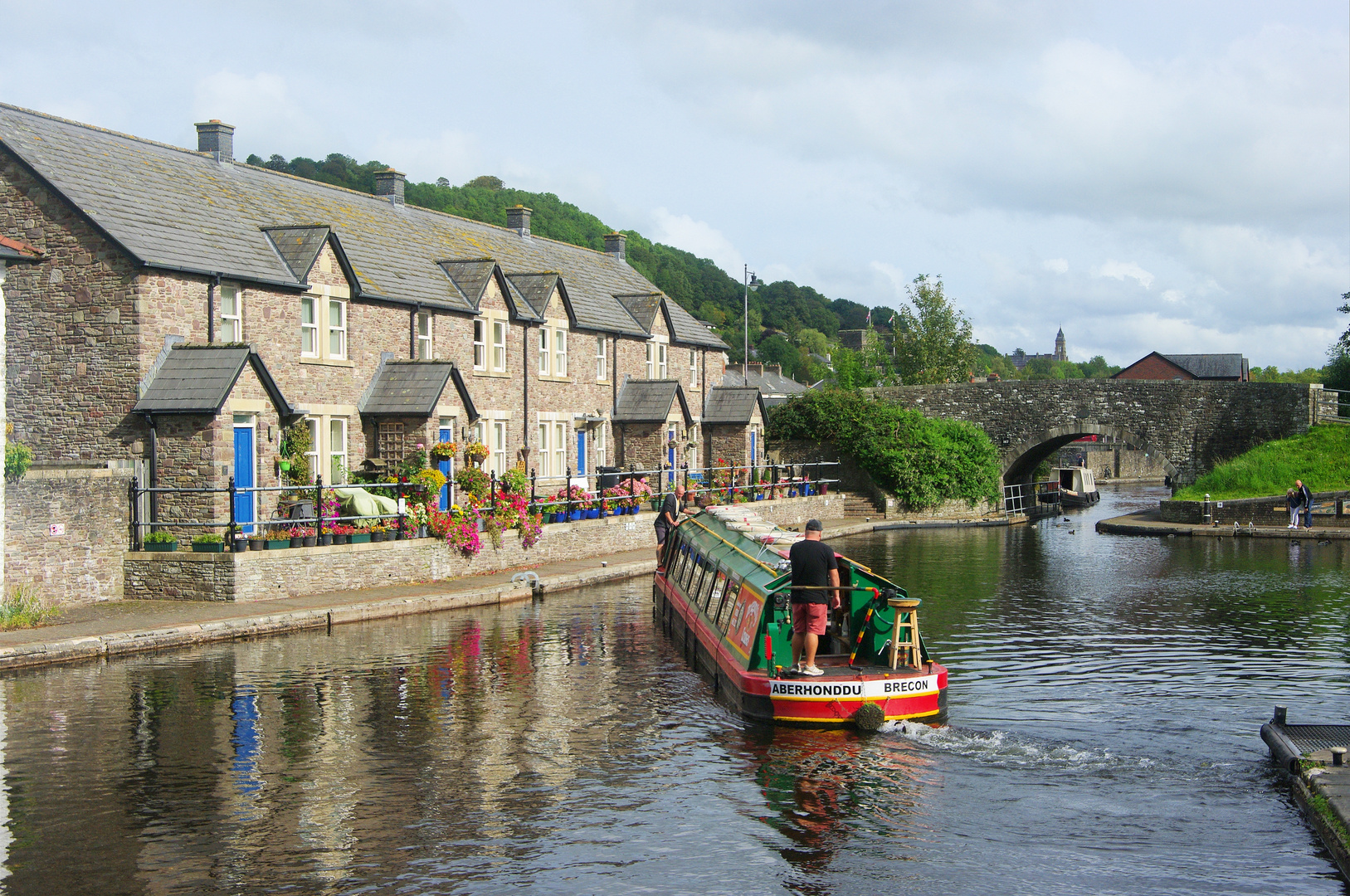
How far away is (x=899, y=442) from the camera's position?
4234 centimetres

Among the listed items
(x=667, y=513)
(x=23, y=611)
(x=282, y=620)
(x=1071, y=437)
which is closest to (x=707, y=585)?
(x=667, y=513)

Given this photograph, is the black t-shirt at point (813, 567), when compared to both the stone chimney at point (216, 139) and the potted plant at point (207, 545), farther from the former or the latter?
the stone chimney at point (216, 139)

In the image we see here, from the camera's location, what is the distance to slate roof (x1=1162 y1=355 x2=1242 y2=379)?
313 feet

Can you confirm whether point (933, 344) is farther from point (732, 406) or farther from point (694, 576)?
point (694, 576)

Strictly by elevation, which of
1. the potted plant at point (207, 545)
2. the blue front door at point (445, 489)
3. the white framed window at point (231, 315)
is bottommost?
the potted plant at point (207, 545)

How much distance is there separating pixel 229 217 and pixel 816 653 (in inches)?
643

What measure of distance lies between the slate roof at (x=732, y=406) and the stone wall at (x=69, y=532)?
77.4ft

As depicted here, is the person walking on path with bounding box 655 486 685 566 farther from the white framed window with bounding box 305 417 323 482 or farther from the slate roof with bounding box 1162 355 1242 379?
the slate roof with bounding box 1162 355 1242 379

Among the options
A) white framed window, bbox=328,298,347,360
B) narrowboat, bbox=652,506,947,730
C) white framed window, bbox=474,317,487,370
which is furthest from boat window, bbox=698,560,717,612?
white framed window, bbox=474,317,487,370

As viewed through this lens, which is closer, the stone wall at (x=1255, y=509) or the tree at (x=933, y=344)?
the stone wall at (x=1255, y=509)

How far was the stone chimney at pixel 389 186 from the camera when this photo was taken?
32625 mm

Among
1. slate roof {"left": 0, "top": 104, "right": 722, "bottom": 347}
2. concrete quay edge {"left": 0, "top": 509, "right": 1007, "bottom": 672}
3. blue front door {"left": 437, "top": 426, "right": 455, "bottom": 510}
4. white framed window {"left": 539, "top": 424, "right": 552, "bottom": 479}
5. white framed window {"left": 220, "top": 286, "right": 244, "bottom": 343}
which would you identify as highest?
slate roof {"left": 0, "top": 104, "right": 722, "bottom": 347}

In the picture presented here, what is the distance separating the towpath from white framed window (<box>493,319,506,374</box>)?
813 cm

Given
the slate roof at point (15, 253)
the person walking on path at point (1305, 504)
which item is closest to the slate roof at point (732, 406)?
the person walking on path at point (1305, 504)
